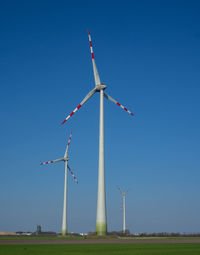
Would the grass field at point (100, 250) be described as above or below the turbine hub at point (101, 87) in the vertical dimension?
below

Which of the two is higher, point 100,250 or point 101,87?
point 101,87

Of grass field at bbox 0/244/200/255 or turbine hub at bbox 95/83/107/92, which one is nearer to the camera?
grass field at bbox 0/244/200/255

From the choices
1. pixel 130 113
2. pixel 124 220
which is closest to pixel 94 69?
pixel 130 113

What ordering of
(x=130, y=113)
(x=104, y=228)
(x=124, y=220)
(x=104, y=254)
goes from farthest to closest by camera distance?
(x=124, y=220) → (x=130, y=113) → (x=104, y=228) → (x=104, y=254)

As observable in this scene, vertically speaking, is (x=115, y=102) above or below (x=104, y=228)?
above

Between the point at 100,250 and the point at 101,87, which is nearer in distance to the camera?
the point at 100,250

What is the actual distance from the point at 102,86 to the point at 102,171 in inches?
786

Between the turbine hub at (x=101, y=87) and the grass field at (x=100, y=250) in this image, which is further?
the turbine hub at (x=101, y=87)


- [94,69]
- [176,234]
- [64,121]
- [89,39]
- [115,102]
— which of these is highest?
[89,39]

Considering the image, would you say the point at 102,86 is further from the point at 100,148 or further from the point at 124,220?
the point at 124,220

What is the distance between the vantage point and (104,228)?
6425 centimetres

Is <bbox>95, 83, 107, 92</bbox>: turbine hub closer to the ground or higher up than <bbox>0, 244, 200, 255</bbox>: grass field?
higher up

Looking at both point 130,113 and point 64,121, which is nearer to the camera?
point 64,121

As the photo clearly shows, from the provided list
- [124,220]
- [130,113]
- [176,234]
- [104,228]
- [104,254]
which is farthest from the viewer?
[124,220]
